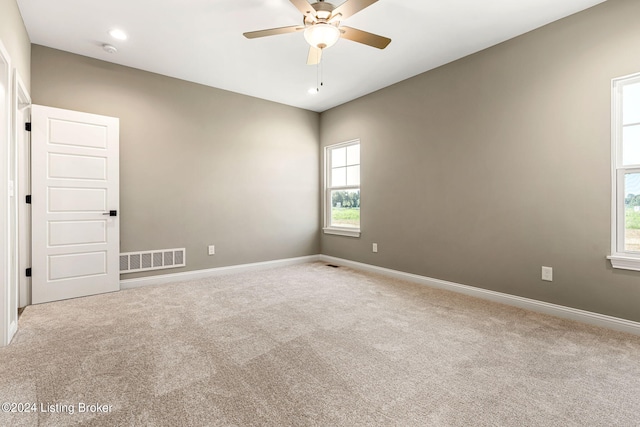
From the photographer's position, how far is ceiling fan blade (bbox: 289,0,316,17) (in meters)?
2.12

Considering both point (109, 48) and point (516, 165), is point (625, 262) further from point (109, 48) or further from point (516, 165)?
point (109, 48)

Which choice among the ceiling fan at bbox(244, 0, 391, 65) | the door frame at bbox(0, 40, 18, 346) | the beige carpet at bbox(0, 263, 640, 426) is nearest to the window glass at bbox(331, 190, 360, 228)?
the beige carpet at bbox(0, 263, 640, 426)

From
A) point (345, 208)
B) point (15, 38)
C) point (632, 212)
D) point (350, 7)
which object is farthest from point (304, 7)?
point (345, 208)

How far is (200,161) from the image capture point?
437 centimetres

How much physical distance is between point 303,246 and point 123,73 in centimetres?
363

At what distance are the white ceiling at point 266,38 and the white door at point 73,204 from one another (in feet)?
2.94

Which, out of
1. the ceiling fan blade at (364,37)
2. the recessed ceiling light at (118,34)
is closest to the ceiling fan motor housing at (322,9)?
the ceiling fan blade at (364,37)

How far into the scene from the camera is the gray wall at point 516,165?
263cm

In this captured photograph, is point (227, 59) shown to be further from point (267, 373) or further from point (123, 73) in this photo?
point (267, 373)

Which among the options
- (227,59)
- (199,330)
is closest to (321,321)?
(199,330)

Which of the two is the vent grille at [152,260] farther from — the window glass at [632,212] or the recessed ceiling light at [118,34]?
the window glass at [632,212]

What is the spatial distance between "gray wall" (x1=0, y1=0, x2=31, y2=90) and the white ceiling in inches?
5.1

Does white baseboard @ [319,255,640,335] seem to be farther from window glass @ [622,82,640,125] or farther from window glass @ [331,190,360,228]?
window glass @ [622,82,640,125]

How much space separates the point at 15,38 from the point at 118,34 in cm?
82
